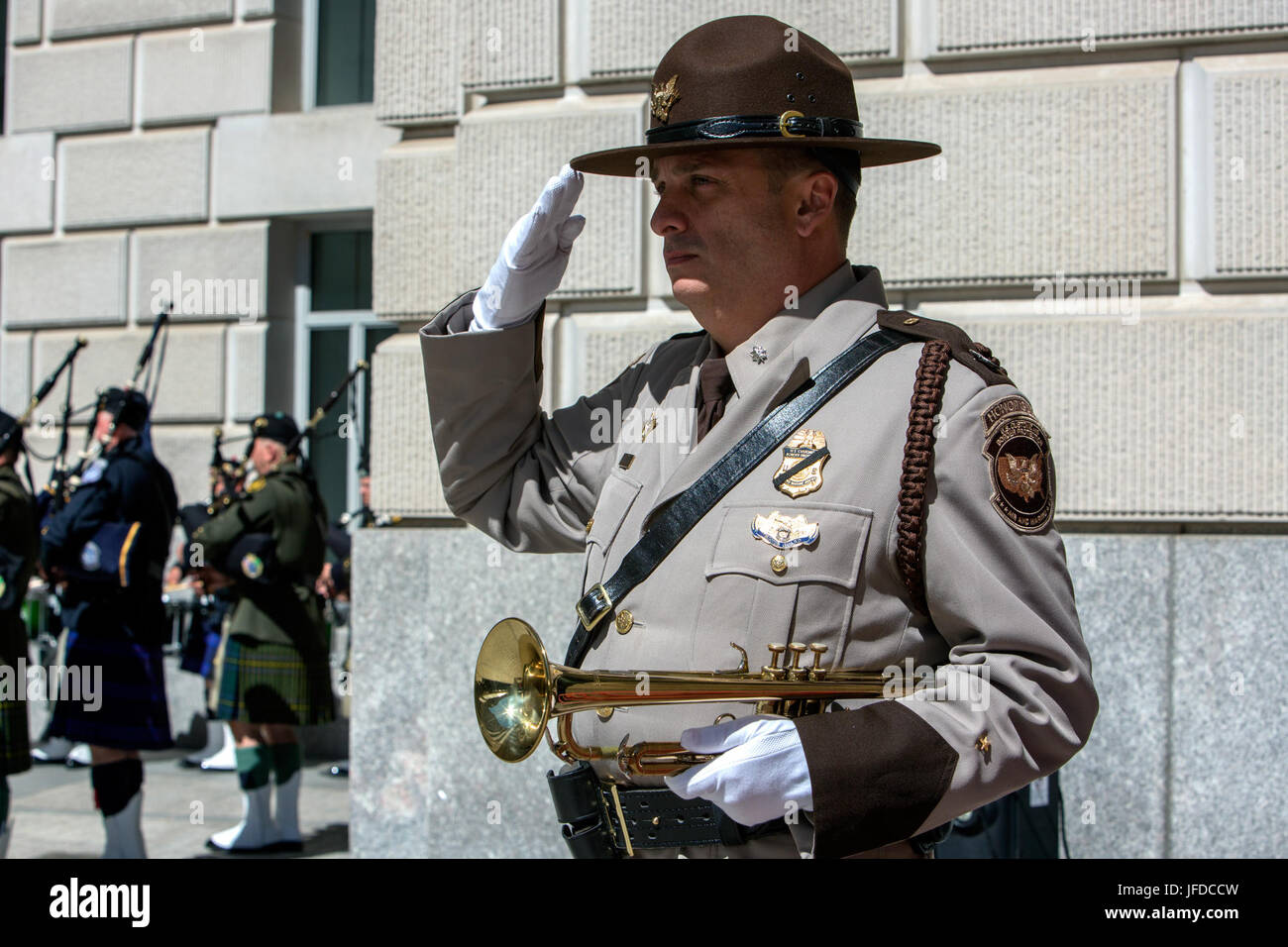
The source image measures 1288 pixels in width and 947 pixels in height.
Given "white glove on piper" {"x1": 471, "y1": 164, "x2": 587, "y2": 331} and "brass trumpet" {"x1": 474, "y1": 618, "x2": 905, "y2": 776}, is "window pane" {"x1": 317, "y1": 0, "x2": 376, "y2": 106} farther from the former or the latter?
"brass trumpet" {"x1": 474, "y1": 618, "x2": 905, "y2": 776}

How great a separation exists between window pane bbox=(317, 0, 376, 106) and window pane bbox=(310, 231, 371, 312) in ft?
2.98

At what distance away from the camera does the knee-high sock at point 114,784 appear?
5812 mm

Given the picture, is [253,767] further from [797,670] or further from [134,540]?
[797,670]

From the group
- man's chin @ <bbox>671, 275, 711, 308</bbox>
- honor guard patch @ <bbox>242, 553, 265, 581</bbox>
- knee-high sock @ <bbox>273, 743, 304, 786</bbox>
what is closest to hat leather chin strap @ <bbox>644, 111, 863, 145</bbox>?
man's chin @ <bbox>671, 275, 711, 308</bbox>

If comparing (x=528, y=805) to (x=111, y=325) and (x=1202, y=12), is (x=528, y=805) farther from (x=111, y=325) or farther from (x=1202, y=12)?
(x=111, y=325)

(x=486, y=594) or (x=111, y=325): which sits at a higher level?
(x=111, y=325)

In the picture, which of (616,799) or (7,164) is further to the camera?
(7,164)

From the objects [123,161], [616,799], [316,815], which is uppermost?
[123,161]

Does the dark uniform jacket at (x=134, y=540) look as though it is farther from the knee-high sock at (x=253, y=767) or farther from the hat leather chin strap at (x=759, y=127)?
the hat leather chin strap at (x=759, y=127)

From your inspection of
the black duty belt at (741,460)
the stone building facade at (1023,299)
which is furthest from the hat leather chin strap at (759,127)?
the stone building facade at (1023,299)
